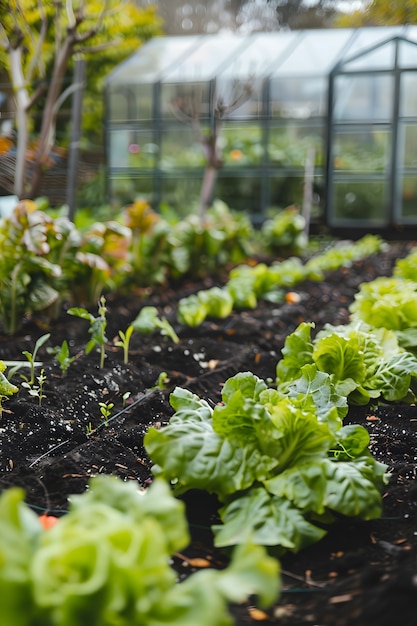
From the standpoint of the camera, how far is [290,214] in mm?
7762

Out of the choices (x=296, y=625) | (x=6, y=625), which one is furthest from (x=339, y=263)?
(x=6, y=625)

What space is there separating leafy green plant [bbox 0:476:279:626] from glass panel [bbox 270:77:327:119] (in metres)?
8.70

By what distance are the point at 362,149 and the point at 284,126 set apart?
1017 millimetres

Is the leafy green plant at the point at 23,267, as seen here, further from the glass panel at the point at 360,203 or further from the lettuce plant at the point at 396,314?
the glass panel at the point at 360,203

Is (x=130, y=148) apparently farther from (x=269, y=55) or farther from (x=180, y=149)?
(x=269, y=55)

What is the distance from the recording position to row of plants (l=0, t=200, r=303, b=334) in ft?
13.0

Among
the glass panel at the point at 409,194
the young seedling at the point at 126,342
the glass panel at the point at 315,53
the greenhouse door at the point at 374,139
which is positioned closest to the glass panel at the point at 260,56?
the glass panel at the point at 315,53

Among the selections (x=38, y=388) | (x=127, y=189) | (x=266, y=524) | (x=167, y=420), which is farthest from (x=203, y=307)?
(x=127, y=189)

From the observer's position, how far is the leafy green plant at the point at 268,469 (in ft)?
6.12

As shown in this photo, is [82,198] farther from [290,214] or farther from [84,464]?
[84,464]

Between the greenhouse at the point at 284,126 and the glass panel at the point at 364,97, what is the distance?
0.04ft

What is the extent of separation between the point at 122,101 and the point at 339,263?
4.55 meters

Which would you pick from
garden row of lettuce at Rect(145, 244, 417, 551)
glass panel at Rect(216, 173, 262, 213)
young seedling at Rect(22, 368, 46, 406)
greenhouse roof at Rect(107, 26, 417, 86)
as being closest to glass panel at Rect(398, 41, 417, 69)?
greenhouse roof at Rect(107, 26, 417, 86)

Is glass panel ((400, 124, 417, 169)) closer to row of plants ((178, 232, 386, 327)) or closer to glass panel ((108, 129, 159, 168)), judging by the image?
row of plants ((178, 232, 386, 327))
